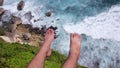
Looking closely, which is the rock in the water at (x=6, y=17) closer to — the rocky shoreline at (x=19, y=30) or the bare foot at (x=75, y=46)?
the rocky shoreline at (x=19, y=30)

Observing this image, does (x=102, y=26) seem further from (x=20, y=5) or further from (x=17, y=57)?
(x=17, y=57)

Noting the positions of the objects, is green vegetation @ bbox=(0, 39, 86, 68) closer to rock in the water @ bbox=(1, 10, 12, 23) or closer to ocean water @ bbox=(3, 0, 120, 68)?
ocean water @ bbox=(3, 0, 120, 68)

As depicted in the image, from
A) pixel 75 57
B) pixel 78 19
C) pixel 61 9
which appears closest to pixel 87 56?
pixel 78 19

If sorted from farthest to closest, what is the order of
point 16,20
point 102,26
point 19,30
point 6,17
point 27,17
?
point 6,17 < point 27,17 < point 16,20 < point 19,30 < point 102,26

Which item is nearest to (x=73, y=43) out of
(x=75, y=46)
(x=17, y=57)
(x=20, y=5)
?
(x=75, y=46)

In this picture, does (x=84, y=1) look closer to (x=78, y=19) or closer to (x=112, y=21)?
(x=78, y=19)
